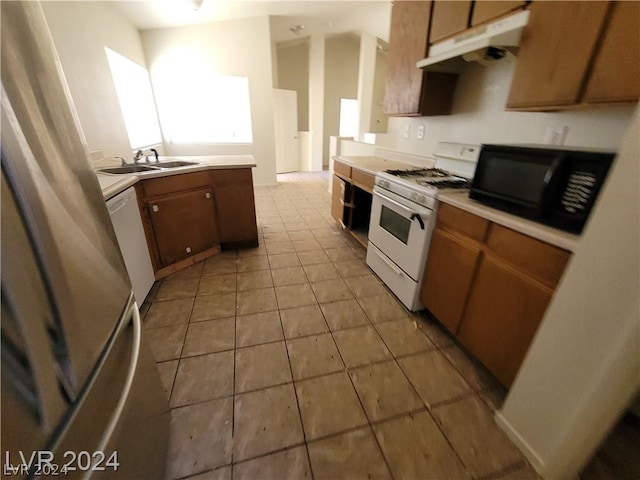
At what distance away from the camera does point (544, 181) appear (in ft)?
3.44

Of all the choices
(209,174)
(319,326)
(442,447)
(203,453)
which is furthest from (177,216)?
(442,447)

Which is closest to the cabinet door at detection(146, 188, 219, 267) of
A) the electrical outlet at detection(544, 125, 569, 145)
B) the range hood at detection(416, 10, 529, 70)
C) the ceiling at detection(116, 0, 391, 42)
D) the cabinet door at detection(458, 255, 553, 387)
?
the range hood at detection(416, 10, 529, 70)

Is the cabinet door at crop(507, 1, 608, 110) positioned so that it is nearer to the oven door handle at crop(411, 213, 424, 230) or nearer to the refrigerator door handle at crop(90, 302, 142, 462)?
the oven door handle at crop(411, 213, 424, 230)

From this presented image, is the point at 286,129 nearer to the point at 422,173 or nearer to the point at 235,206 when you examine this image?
the point at 235,206

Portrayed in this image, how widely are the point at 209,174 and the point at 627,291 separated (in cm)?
264

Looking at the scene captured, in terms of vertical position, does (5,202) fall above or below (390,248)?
above

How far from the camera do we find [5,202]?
41 centimetres

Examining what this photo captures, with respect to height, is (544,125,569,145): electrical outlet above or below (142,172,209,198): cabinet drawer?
above

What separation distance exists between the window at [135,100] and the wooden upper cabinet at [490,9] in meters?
3.82

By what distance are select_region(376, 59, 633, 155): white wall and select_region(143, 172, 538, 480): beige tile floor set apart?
1.31 m

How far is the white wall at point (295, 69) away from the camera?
22.2 feet

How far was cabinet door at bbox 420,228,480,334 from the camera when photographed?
1.40 m

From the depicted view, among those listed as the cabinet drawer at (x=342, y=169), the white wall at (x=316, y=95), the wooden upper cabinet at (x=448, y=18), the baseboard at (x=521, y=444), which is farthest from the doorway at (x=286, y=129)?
the baseboard at (x=521, y=444)

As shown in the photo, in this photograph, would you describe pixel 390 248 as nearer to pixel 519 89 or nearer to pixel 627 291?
pixel 519 89
